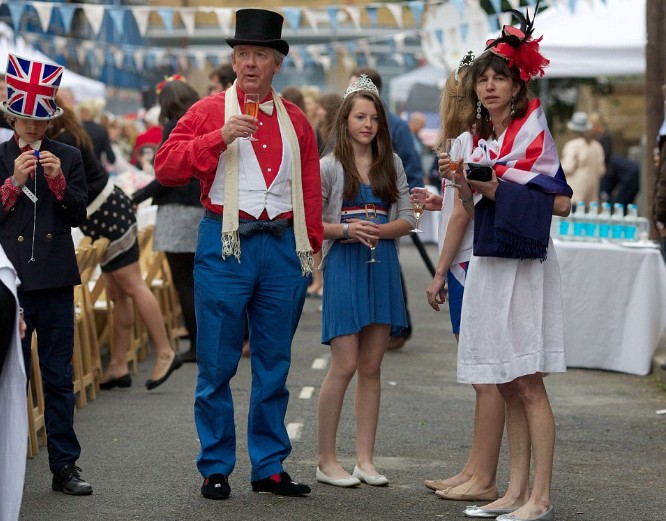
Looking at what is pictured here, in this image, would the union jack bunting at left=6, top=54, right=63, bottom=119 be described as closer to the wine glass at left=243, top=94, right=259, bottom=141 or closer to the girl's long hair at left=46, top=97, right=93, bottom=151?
the wine glass at left=243, top=94, right=259, bottom=141

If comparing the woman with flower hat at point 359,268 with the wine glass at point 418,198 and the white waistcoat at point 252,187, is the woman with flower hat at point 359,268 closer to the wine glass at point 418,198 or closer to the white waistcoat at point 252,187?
the wine glass at point 418,198

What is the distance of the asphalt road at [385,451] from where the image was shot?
6168mm

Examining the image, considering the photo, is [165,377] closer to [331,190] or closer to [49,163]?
[331,190]

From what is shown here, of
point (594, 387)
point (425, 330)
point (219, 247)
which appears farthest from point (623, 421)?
point (425, 330)

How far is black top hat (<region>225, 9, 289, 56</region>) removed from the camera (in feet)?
20.1

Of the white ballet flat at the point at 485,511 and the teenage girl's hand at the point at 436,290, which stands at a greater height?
the teenage girl's hand at the point at 436,290

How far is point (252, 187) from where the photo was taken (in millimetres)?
6191

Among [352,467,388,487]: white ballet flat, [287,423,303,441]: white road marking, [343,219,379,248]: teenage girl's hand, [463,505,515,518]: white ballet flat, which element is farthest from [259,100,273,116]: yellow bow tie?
[287,423,303,441]: white road marking

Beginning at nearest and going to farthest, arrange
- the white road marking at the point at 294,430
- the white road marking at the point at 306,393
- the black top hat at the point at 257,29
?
the black top hat at the point at 257,29 → the white road marking at the point at 294,430 → the white road marking at the point at 306,393

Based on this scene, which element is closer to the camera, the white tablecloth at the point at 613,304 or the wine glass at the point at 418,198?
the wine glass at the point at 418,198

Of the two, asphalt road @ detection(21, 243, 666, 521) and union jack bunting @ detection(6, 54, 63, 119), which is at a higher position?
union jack bunting @ detection(6, 54, 63, 119)

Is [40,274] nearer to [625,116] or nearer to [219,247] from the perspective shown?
[219,247]

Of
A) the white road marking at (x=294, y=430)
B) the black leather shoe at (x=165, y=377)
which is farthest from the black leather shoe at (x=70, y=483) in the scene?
the black leather shoe at (x=165, y=377)

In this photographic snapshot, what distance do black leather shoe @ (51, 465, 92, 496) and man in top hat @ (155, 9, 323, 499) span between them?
0.54 m
